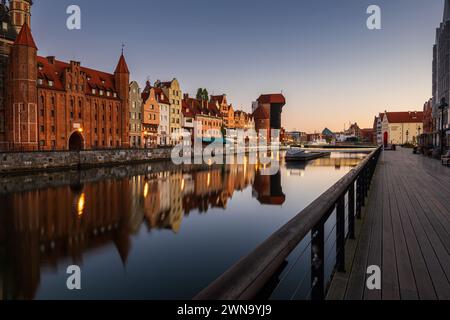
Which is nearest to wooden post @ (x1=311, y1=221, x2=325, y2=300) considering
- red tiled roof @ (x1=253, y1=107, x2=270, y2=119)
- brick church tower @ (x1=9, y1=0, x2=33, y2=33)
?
brick church tower @ (x1=9, y1=0, x2=33, y2=33)

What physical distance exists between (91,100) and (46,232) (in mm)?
40674

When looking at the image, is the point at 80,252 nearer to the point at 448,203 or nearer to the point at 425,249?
the point at 425,249

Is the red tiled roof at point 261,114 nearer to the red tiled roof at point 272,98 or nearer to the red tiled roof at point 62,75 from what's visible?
the red tiled roof at point 272,98

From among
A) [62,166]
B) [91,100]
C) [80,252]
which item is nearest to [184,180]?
[62,166]

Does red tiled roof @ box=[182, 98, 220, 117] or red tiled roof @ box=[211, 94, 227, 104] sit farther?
red tiled roof @ box=[211, 94, 227, 104]

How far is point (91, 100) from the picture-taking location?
50625 mm

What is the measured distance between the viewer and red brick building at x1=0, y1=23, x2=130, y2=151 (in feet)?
131

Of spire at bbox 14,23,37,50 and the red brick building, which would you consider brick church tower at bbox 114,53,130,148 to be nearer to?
the red brick building

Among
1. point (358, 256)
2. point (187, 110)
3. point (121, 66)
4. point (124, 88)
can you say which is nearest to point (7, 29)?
point (121, 66)

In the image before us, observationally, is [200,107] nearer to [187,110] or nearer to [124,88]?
[187,110]

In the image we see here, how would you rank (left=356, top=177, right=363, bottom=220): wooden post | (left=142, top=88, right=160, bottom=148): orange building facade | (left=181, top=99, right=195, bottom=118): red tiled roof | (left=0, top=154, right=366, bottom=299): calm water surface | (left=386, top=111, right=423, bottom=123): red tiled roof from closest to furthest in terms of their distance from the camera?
(left=356, top=177, right=363, bottom=220): wooden post → (left=0, top=154, right=366, bottom=299): calm water surface → (left=142, top=88, right=160, bottom=148): orange building facade → (left=181, top=99, right=195, bottom=118): red tiled roof → (left=386, top=111, right=423, bottom=123): red tiled roof

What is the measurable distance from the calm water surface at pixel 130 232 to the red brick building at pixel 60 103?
1551 cm

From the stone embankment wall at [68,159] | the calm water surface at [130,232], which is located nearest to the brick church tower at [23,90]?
the stone embankment wall at [68,159]

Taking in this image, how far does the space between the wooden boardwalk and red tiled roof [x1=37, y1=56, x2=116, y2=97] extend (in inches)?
1806
